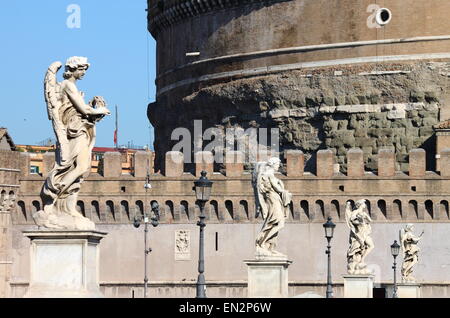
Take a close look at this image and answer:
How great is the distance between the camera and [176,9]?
48844 millimetres

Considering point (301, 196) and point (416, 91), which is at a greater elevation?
point (416, 91)

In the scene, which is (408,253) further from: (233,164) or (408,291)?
(233,164)

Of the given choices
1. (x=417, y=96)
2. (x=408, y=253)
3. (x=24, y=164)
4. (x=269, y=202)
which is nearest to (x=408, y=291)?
(x=408, y=253)

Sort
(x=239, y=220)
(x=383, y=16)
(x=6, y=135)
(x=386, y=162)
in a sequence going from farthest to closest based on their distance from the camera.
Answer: (x=383, y=16), (x=239, y=220), (x=6, y=135), (x=386, y=162)

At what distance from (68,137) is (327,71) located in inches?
1325

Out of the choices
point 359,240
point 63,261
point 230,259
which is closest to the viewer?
point 63,261

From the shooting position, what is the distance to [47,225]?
1053 cm

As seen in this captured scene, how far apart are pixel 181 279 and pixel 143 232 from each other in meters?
1.65

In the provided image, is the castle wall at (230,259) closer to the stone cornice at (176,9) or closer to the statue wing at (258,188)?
the stone cornice at (176,9)

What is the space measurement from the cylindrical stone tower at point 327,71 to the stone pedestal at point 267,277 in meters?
27.1

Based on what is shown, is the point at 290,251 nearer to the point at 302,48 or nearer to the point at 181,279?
the point at 181,279

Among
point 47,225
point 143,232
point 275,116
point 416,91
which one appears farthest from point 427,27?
point 47,225
